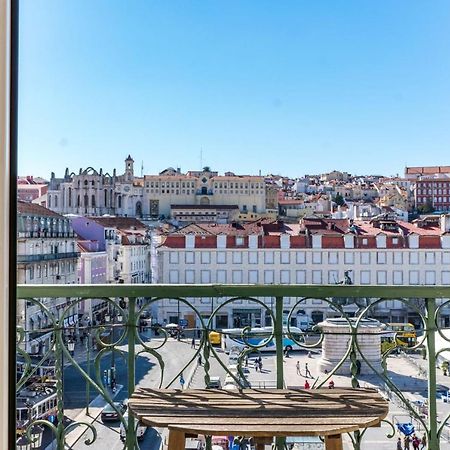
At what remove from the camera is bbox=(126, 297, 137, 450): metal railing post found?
139cm

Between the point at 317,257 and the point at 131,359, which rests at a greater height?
the point at 131,359

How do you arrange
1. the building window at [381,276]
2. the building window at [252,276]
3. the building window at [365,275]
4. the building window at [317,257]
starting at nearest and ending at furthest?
the building window at [381,276], the building window at [252,276], the building window at [365,275], the building window at [317,257]

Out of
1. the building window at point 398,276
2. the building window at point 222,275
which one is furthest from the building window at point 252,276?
the building window at point 398,276

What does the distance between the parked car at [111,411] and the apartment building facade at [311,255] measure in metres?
10.9

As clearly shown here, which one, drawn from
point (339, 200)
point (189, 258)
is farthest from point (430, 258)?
point (339, 200)

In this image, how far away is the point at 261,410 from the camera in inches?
42.6

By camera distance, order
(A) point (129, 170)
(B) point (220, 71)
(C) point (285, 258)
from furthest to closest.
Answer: (A) point (129, 170), (C) point (285, 258), (B) point (220, 71)

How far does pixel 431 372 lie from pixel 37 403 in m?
1.03

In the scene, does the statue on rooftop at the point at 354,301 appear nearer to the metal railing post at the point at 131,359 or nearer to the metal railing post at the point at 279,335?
the metal railing post at the point at 279,335

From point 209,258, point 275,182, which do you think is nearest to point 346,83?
point 209,258

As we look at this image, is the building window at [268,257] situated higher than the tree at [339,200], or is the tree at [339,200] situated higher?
the tree at [339,200]

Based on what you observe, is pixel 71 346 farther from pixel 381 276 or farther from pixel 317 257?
pixel 317 257

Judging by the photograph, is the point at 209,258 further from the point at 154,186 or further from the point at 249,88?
the point at 154,186

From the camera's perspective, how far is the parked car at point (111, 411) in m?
1.43
